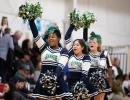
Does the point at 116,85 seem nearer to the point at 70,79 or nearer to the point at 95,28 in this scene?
the point at 95,28

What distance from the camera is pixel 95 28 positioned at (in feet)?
40.0

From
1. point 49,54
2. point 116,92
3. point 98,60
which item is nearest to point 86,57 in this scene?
point 98,60

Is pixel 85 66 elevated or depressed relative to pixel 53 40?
depressed

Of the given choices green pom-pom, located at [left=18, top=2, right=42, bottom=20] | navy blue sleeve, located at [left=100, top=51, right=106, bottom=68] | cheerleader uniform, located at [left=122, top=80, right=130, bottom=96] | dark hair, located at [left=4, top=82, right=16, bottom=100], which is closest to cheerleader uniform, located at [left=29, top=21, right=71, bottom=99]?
green pom-pom, located at [left=18, top=2, right=42, bottom=20]

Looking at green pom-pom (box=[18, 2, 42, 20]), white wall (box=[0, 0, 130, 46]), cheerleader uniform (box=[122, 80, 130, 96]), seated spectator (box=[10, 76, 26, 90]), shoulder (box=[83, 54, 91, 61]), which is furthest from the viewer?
cheerleader uniform (box=[122, 80, 130, 96])

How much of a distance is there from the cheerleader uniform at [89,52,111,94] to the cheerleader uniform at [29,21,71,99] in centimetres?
139

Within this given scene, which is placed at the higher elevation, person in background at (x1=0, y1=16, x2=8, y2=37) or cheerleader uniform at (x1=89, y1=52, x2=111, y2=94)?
person in background at (x1=0, y1=16, x2=8, y2=37)

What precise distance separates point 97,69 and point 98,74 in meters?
0.10

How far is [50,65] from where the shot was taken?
16.8 ft

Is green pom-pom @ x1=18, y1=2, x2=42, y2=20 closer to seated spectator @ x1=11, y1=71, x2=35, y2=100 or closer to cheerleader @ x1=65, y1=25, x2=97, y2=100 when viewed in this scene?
cheerleader @ x1=65, y1=25, x2=97, y2=100

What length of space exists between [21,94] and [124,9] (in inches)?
283

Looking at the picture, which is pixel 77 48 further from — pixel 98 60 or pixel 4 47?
pixel 4 47

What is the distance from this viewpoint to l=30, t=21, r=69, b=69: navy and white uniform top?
16.8 feet

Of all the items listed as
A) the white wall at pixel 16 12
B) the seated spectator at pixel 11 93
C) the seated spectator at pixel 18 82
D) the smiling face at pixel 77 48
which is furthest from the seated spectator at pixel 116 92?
the smiling face at pixel 77 48
